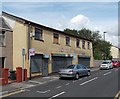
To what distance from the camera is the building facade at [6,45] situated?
28.7 meters

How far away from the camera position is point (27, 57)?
1138 inches

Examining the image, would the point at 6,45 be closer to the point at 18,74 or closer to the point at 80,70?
the point at 18,74

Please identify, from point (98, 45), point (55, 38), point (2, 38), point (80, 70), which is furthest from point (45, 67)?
point (98, 45)

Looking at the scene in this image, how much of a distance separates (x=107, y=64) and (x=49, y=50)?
19674 mm

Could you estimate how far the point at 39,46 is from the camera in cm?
3186

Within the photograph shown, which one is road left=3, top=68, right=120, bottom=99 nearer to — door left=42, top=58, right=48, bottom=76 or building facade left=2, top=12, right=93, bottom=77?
building facade left=2, top=12, right=93, bottom=77

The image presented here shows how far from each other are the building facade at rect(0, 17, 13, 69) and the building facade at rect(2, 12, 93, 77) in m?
0.41

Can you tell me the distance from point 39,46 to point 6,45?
3.97m

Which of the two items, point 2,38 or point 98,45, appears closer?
point 2,38

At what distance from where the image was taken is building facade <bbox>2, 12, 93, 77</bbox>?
96.2 ft

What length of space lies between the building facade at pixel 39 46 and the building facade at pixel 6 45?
1.33ft

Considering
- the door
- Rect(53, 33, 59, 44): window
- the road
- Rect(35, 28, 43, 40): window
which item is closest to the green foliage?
Rect(53, 33, 59, 44): window

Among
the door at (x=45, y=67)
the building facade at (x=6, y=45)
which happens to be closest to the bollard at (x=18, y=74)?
the building facade at (x=6, y=45)

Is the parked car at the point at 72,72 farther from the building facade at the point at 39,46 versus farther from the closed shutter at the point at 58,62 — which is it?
the closed shutter at the point at 58,62
